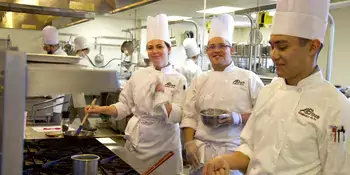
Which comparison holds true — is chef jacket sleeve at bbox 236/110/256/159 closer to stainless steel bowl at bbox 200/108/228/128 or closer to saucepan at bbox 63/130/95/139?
stainless steel bowl at bbox 200/108/228/128

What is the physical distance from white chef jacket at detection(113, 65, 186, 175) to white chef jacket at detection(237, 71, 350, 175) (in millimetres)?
1075

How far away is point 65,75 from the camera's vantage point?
1.05 meters

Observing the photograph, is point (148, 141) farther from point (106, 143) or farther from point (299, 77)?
point (299, 77)

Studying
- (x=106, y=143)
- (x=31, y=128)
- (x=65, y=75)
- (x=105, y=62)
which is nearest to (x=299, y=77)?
(x=65, y=75)

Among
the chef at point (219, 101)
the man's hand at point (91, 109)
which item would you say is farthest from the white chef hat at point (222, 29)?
the man's hand at point (91, 109)

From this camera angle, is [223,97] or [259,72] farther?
[259,72]

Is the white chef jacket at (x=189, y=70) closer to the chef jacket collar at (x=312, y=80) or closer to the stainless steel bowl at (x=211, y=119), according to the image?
the stainless steel bowl at (x=211, y=119)

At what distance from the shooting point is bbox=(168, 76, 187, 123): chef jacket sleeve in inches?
91.7

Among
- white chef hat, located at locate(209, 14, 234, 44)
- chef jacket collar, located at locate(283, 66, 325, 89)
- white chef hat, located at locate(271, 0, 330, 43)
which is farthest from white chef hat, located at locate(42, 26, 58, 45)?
chef jacket collar, located at locate(283, 66, 325, 89)

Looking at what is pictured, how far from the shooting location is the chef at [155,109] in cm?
242

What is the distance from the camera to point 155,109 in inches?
94.7

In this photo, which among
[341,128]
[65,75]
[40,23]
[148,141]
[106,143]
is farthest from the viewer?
[40,23]

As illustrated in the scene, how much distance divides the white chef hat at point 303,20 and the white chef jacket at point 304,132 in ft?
0.52

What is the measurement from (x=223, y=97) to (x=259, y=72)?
3346 millimetres
